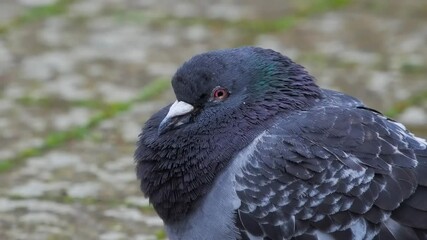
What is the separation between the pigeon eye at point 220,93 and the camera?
17.4 ft

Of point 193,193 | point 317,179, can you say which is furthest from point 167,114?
point 317,179

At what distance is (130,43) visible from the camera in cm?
880

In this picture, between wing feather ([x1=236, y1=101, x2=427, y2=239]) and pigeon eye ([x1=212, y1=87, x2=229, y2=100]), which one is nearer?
wing feather ([x1=236, y1=101, x2=427, y2=239])

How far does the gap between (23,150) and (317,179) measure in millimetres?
2716

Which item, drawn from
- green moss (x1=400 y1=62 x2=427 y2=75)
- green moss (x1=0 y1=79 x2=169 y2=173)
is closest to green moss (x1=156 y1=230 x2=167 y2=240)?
green moss (x1=0 y1=79 x2=169 y2=173)

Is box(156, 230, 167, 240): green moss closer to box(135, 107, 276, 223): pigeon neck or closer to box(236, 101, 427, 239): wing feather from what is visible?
box(135, 107, 276, 223): pigeon neck

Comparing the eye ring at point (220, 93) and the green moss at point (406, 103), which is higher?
the eye ring at point (220, 93)

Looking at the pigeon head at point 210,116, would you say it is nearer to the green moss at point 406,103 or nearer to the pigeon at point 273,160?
the pigeon at point 273,160

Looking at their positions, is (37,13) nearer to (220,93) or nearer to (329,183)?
(220,93)

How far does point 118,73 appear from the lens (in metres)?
8.27

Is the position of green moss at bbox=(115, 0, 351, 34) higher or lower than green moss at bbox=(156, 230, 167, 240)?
higher

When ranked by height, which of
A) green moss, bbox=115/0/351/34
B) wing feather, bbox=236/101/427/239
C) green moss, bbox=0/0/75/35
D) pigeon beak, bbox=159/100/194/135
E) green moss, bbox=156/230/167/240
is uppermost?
green moss, bbox=0/0/75/35

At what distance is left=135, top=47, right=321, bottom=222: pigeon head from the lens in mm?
5098

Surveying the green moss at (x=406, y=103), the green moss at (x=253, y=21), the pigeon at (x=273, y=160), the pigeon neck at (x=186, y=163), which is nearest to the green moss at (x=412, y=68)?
the green moss at (x=406, y=103)
